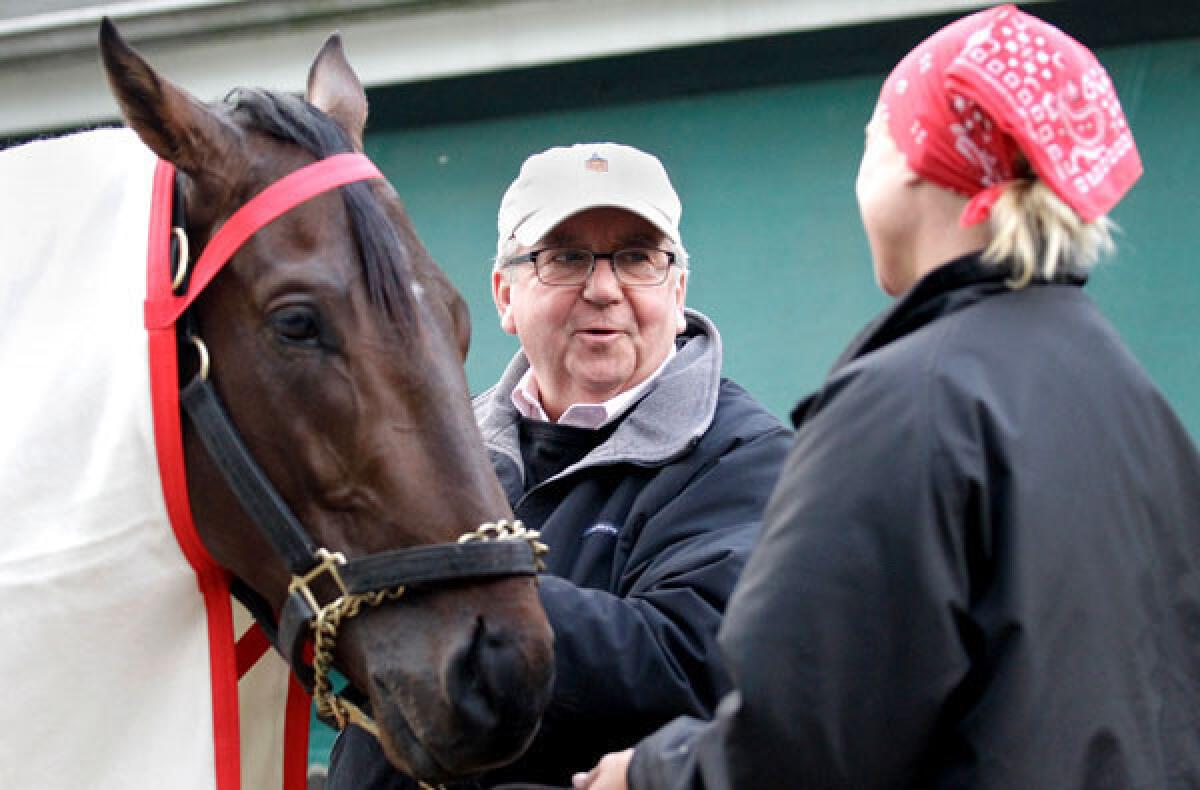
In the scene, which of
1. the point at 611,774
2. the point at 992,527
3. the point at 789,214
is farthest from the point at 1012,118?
the point at 789,214

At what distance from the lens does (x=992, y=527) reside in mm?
1293

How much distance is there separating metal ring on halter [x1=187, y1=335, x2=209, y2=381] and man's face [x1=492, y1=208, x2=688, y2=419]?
718mm

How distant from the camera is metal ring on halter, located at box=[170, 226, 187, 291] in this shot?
6.02 ft

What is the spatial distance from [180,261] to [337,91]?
0.59 m

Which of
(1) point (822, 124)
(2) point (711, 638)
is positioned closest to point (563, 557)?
(2) point (711, 638)

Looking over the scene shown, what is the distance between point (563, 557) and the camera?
2143 millimetres

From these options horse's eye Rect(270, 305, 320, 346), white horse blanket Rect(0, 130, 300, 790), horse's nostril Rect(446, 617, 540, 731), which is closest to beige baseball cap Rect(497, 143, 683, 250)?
horse's eye Rect(270, 305, 320, 346)

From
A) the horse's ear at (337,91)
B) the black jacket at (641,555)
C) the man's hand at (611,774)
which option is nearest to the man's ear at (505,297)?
the black jacket at (641,555)

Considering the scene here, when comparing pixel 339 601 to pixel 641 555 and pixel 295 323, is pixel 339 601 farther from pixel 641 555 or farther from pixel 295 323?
pixel 641 555

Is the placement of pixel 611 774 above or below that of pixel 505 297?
below

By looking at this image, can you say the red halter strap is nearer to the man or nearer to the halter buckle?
the halter buckle

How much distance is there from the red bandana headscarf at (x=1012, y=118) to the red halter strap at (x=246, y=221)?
0.88 metres

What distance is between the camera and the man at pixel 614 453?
193cm

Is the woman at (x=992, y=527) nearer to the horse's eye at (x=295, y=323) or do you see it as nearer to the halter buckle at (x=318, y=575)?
the halter buckle at (x=318, y=575)
